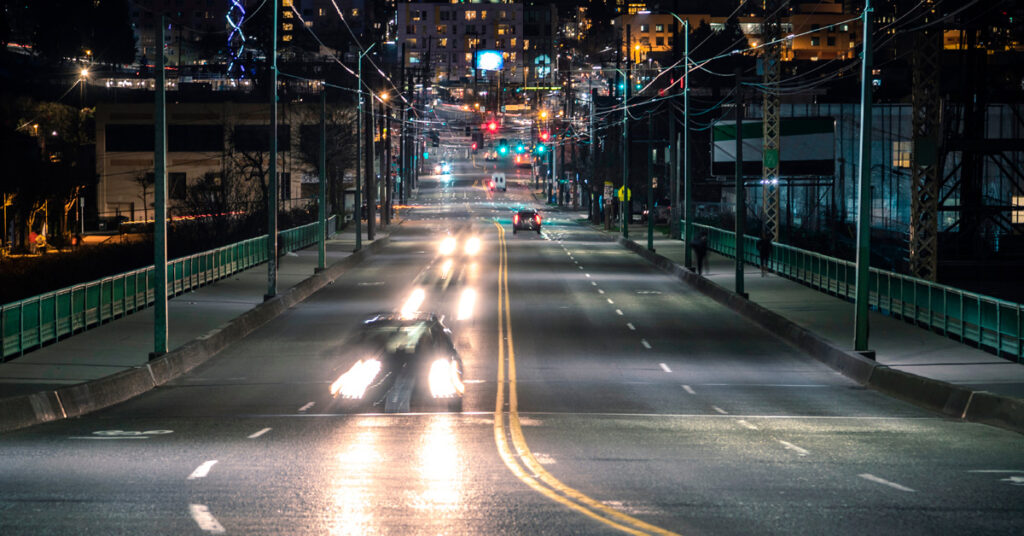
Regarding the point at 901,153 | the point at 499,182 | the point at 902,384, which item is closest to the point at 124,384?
the point at 902,384

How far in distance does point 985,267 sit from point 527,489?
53.2m

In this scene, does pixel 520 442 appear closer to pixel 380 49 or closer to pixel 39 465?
pixel 39 465

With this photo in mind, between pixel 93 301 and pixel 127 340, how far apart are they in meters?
2.65

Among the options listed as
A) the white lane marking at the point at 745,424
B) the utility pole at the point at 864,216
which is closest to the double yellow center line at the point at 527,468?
the white lane marking at the point at 745,424

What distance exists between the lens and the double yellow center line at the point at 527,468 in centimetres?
1040

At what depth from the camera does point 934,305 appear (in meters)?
29.0

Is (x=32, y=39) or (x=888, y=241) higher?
(x=32, y=39)

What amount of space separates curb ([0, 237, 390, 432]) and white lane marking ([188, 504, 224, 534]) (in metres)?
7.25

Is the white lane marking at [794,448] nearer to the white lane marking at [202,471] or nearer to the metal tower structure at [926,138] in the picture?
the white lane marking at [202,471]

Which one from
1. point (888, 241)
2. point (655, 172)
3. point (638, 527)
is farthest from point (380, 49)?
point (638, 527)

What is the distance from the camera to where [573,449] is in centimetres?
1497

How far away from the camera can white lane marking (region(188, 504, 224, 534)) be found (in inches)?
394

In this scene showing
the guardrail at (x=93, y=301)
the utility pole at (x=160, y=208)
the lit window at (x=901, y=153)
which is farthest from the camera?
the lit window at (x=901, y=153)

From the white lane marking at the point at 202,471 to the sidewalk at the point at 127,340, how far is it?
5349 mm
